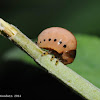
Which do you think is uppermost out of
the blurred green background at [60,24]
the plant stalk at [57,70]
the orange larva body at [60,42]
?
the blurred green background at [60,24]

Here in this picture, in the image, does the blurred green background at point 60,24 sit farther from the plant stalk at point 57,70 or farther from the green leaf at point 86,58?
the plant stalk at point 57,70

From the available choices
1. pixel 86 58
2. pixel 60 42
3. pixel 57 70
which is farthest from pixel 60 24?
pixel 57 70

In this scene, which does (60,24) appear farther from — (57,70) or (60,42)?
(57,70)

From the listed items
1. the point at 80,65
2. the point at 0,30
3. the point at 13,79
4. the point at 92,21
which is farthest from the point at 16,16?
the point at 0,30

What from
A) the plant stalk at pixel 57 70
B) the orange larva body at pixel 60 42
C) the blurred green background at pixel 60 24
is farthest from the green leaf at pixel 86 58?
the plant stalk at pixel 57 70

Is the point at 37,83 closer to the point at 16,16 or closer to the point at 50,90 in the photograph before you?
the point at 50,90

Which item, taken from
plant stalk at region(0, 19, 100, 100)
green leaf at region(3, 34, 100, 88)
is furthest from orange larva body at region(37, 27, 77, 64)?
plant stalk at region(0, 19, 100, 100)

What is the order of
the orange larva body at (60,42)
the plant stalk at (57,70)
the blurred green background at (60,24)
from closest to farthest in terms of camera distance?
the plant stalk at (57,70), the orange larva body at (60,42), the blurred green background at (60,24)
